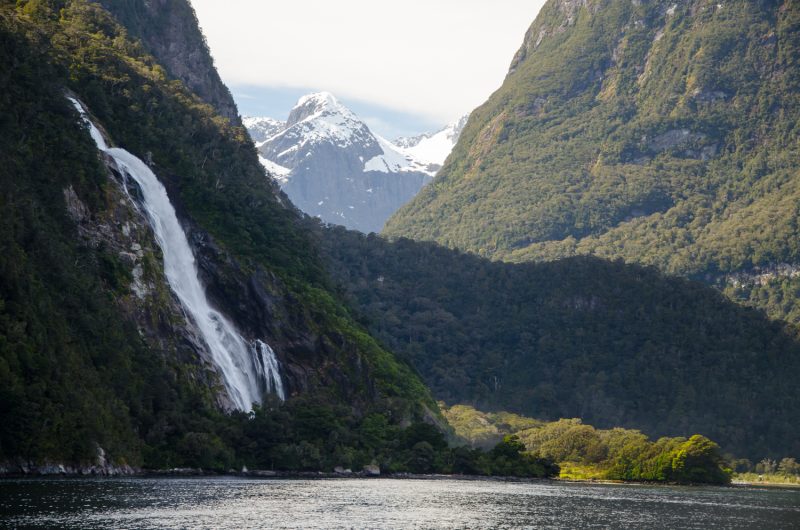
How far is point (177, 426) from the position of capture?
4813 inches

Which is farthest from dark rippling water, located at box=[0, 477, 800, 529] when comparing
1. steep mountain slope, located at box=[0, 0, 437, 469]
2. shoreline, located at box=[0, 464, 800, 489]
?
steep mountain slope, located at box=[0, 0, 437, 469]

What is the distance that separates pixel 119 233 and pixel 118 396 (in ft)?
87.9

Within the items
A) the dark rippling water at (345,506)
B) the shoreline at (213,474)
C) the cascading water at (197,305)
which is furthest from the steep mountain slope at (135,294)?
the dark rippling water at (345,506)

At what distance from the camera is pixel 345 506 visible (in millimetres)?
95438

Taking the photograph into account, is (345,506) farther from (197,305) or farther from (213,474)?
(197,305)

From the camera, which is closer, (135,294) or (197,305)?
(135,294)

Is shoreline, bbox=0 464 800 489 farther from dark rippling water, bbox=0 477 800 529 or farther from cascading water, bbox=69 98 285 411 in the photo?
cascading water, bbox=69 98 285 411

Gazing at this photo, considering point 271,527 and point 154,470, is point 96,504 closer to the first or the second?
point 271,527

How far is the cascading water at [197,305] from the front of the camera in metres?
145

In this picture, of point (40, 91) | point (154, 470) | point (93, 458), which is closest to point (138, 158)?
point (40, 91)

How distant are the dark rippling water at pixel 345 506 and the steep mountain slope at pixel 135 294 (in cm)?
697

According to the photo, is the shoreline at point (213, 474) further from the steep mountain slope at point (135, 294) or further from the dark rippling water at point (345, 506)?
the dark rippling water at point (345, 506)

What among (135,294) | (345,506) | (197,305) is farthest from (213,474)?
(345,506)

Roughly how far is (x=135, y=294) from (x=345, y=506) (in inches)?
1898
